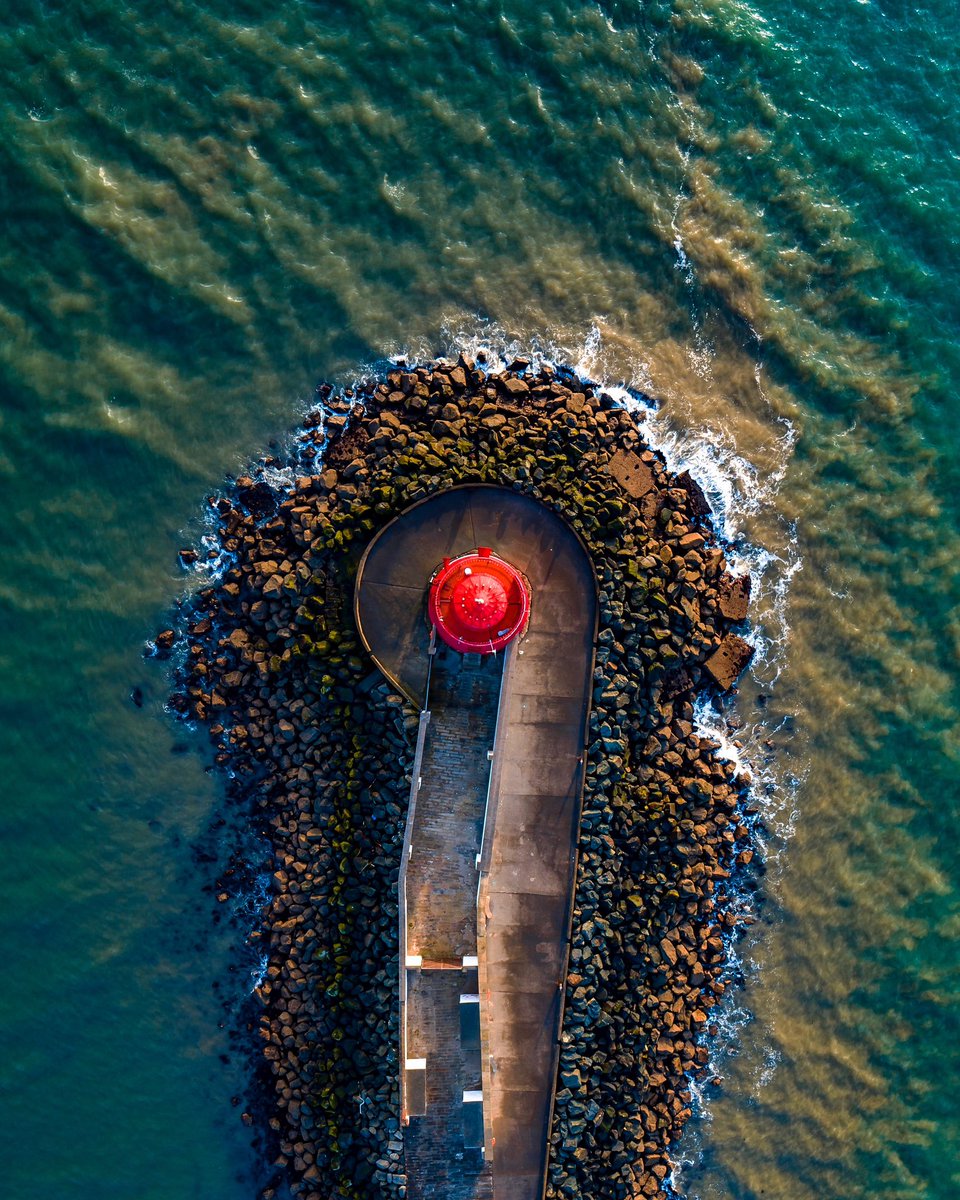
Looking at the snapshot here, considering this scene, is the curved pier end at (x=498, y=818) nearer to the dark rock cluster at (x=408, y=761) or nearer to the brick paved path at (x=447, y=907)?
the brick paved path at (x=447, y=907)

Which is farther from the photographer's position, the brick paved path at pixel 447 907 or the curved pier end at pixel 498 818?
the curved pier end at pixel 498 818

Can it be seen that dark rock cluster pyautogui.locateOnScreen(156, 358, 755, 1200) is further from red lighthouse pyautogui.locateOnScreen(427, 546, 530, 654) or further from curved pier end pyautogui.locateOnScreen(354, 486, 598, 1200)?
red lighthouse pyautogui.locateOnScreen(427, 546, 530, 654)

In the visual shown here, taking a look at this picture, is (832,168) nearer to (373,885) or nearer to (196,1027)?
(373,885)

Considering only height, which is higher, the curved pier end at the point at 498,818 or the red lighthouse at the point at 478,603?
the red lighthouse at the point at 478,603

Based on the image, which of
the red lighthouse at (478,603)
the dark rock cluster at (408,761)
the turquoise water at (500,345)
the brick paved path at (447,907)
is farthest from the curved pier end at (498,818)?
the turquoise water at (500,345)

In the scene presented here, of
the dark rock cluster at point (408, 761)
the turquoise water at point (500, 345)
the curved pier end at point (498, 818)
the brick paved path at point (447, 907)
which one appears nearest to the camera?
the brick paved path at point (447, 907)

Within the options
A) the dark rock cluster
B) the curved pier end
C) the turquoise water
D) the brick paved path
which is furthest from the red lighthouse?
the turquoise water

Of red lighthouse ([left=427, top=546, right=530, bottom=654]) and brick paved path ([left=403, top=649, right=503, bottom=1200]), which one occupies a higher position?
red lighthouse ([left=427, top=546, right=530, bottom=654])
